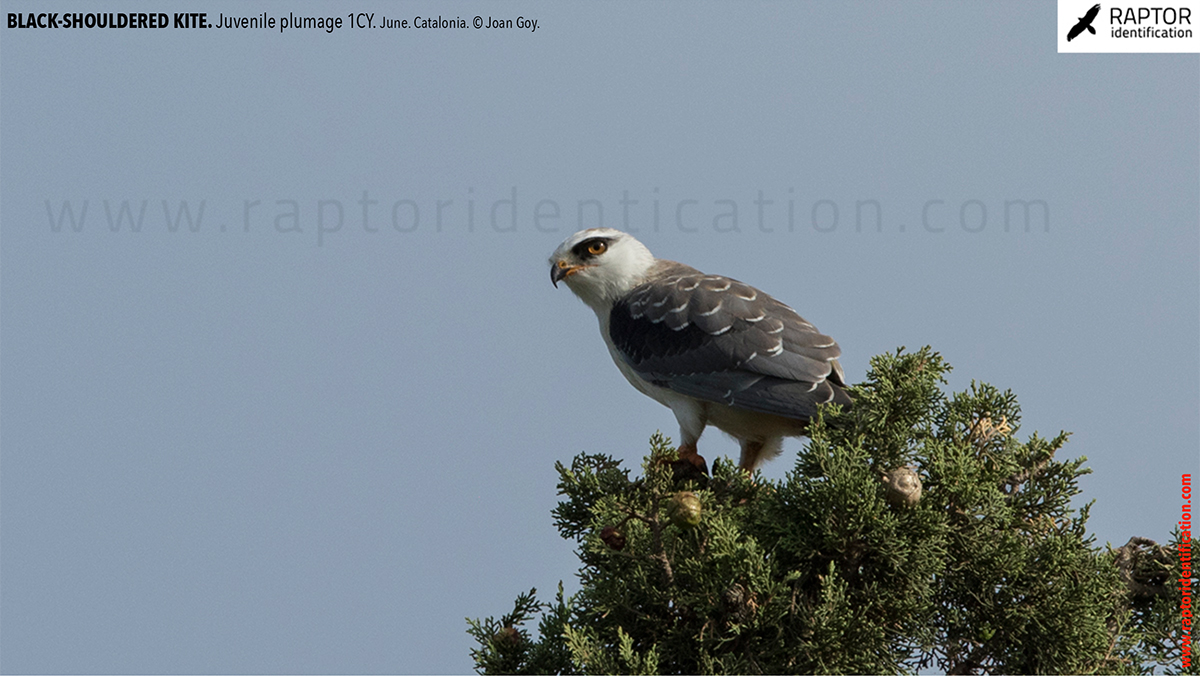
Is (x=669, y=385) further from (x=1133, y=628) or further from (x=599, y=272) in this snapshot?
(x=1133, y=628)

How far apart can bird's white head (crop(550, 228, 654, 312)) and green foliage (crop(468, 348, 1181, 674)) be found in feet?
8.57

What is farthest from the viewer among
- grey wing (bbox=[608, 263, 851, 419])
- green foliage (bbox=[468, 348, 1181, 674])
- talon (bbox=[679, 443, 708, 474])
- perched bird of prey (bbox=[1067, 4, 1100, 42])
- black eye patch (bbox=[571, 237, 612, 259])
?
black eye patch (bbox=[571, 237, 612, 259])

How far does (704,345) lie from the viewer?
21.6 ft

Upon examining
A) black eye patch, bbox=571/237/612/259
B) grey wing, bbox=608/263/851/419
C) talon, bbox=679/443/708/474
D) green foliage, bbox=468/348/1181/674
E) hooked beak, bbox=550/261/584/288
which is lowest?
green foliage, bbox=468/348/1181/674

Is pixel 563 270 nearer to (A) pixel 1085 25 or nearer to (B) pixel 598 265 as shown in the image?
(B) pixel 598 265

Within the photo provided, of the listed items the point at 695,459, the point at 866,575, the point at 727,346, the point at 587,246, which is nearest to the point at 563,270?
the point at 587,246

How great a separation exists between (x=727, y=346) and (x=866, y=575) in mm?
2211

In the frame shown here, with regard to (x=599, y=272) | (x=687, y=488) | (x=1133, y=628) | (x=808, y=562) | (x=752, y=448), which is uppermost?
(x=599, y=272)

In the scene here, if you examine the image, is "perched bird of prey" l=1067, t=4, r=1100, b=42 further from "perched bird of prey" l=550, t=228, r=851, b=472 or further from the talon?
the talon

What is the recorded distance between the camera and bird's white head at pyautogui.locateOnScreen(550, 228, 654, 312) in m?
7.44

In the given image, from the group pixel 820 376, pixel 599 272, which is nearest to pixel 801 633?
pixel 820 376

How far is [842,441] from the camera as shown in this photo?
4.91 metres

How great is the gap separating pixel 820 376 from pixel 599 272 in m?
2.07

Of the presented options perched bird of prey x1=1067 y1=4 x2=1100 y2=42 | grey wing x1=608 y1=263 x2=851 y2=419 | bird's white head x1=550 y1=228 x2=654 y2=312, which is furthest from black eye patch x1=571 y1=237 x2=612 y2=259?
perched bird of prey x1=1067 y1=4 x2=1100 y2=42
